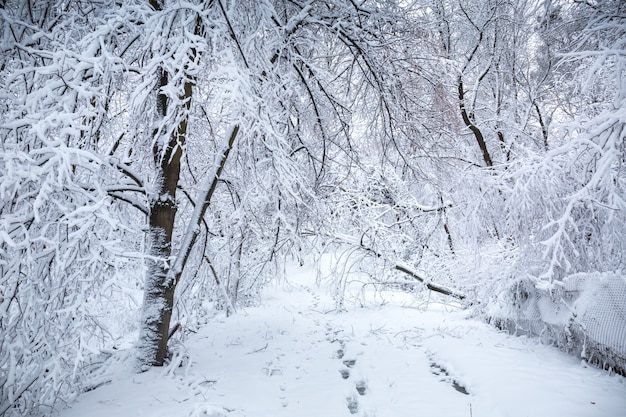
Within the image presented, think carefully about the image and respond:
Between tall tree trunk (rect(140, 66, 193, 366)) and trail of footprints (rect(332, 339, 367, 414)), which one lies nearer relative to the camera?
trail of footprints (rect(332, 339, 367, 414))

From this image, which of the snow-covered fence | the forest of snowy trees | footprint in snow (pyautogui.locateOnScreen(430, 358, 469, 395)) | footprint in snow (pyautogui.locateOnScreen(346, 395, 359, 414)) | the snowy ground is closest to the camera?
the forest of snowy trees

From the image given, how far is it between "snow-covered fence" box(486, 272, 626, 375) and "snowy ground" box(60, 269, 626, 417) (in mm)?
208

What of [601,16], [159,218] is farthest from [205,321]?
[601,16]

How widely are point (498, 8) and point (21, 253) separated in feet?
31.4

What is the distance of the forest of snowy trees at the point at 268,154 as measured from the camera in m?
2.49

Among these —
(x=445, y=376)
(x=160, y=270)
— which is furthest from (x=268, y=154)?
(x=445, y=376)

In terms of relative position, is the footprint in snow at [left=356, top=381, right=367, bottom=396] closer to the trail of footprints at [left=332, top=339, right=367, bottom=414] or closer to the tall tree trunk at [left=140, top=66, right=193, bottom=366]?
the trail of footprints at [left=332, top=339, right=367, bottom=414]

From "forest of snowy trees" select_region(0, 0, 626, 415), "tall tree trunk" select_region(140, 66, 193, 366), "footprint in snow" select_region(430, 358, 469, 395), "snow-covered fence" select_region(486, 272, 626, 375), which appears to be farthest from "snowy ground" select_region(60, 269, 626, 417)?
"forest of snowy trees" select_region(0, 0, 626, 415)

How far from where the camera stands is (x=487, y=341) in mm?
5352

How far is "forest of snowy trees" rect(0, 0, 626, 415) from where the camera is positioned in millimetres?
2490

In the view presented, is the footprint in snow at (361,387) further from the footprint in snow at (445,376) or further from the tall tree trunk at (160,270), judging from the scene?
the tall tree trunk at (160,270)

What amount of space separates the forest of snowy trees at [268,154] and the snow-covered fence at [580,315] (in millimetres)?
34

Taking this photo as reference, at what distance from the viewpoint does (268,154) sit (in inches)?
135

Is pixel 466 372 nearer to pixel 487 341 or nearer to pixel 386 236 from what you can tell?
pixel 487 341
